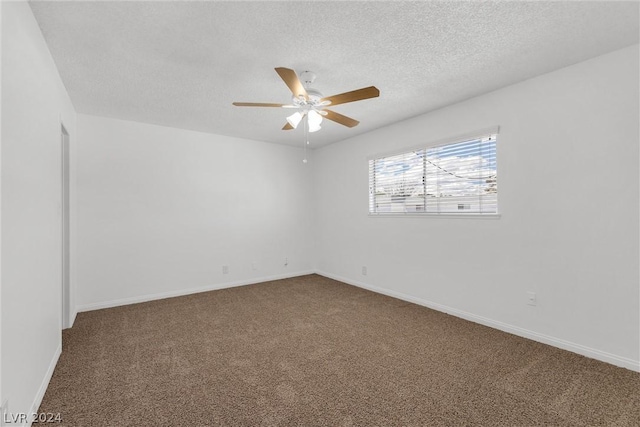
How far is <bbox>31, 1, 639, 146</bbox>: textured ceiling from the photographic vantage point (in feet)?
5.93

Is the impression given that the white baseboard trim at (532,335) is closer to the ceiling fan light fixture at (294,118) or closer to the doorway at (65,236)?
the ceiling fan light fixture at (294,118)

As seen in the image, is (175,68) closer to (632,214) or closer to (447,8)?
(447,8)

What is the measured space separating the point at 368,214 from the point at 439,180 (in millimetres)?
1261

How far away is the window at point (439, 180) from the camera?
3146 millimetres

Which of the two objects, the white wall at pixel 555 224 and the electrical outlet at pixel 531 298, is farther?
the electrical outlet at pixel 531 298

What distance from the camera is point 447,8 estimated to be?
5.88 feet

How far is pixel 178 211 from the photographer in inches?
170

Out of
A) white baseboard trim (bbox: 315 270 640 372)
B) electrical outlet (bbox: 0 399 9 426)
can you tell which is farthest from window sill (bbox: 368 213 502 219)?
electrical outlet (bbox: 0 399 9 426)

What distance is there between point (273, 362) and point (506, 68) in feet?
10.4

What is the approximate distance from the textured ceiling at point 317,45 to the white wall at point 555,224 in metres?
0.28

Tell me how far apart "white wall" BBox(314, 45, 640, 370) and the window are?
0.45 feet

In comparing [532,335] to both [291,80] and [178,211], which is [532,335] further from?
[178,211]

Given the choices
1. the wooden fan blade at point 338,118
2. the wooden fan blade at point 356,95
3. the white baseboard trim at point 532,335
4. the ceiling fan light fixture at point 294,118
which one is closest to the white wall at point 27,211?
the ceiling fan light fixture at point 294,118

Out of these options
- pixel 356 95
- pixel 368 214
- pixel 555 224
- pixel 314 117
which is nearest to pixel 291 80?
pixel 356 95
